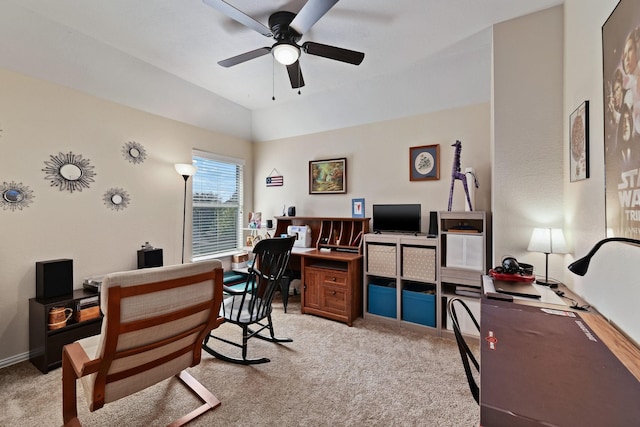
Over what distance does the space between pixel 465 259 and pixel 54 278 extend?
3783mm

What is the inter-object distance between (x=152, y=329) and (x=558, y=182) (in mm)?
2935

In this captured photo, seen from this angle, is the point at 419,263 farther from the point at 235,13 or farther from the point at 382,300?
the point at 235,13

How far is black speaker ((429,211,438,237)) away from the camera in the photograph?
3.03 m

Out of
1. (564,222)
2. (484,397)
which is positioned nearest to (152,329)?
(484,397)

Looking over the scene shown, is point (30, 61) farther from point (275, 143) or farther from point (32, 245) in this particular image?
point (275, 143)

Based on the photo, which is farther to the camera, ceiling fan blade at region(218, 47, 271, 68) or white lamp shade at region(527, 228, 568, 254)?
ceiling fan blade at region(218, 47, 271, 68)

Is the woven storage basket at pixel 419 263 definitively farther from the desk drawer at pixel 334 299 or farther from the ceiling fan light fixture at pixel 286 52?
the ceiling fan light fixture at pixel 286 52

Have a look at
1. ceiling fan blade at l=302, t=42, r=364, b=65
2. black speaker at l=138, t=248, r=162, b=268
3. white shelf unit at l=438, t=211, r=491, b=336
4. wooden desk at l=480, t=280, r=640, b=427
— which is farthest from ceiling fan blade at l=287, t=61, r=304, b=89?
black speaker at l=138, t=248, r=162, b=268

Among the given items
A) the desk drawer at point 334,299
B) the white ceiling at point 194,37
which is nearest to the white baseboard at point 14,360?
the white ceiling at point 194,37

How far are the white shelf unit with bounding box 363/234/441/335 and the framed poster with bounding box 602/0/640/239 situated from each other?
65.3 inches

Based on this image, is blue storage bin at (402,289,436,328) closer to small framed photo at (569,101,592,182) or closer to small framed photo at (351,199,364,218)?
small framed photo at (351,199,364,218)

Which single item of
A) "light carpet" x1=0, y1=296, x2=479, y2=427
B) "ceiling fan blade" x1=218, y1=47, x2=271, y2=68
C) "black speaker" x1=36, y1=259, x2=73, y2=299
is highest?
"ceiling fan blade" x1=218, y1=47, x2=271, y2=68

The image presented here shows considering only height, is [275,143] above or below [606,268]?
above

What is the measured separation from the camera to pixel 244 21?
6.00ft
